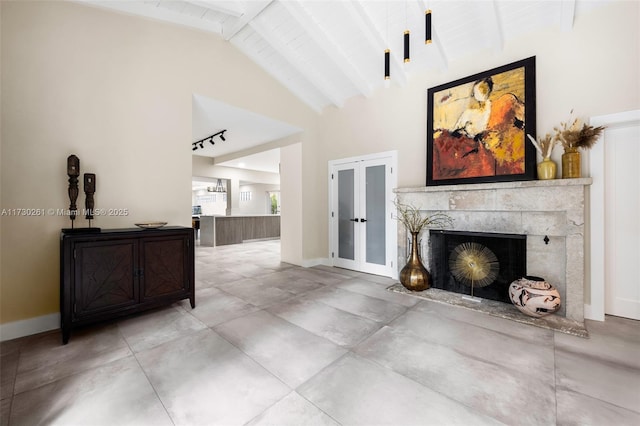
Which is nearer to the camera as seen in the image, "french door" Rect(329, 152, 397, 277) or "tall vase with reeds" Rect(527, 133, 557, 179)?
"tall vase with reeds" Rect(527, 133, 557, 179)

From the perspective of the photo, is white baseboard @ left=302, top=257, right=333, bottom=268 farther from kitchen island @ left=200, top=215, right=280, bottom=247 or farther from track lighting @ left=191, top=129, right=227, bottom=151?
kitchen island @ left=200, top=215, right=280, bottom=247

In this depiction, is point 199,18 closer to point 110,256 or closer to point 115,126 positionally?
point 115,126

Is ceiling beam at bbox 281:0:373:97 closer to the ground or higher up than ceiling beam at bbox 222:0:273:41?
closer to the ground

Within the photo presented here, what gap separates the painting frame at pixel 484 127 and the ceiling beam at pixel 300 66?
1.72 metres

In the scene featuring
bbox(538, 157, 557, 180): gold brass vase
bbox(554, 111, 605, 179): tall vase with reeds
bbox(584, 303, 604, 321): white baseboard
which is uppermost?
bbox(554, 111, 605, 179): tall vase with reeds

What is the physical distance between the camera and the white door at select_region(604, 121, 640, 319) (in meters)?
2.67

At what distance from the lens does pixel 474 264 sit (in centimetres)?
343

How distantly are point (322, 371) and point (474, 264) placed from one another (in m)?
2.63

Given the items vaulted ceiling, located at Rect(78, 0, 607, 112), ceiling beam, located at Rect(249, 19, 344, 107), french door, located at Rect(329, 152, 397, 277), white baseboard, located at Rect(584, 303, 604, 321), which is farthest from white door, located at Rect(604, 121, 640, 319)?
ceiling beam, located at Rect(249, 19, 344, 107)

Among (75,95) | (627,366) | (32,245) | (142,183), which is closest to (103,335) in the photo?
(32,245)

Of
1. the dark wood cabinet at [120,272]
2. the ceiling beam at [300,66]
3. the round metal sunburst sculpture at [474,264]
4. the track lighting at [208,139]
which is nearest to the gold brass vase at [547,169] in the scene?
the round metal sunburst sculpture at [474,264]

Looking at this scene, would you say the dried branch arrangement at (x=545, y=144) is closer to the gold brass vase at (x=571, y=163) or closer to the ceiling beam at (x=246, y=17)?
the gold brass vase at (x=571, y=163)

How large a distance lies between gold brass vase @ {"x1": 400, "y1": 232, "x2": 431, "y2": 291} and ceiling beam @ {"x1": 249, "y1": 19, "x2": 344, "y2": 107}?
115 inches

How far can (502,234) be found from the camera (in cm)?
320
